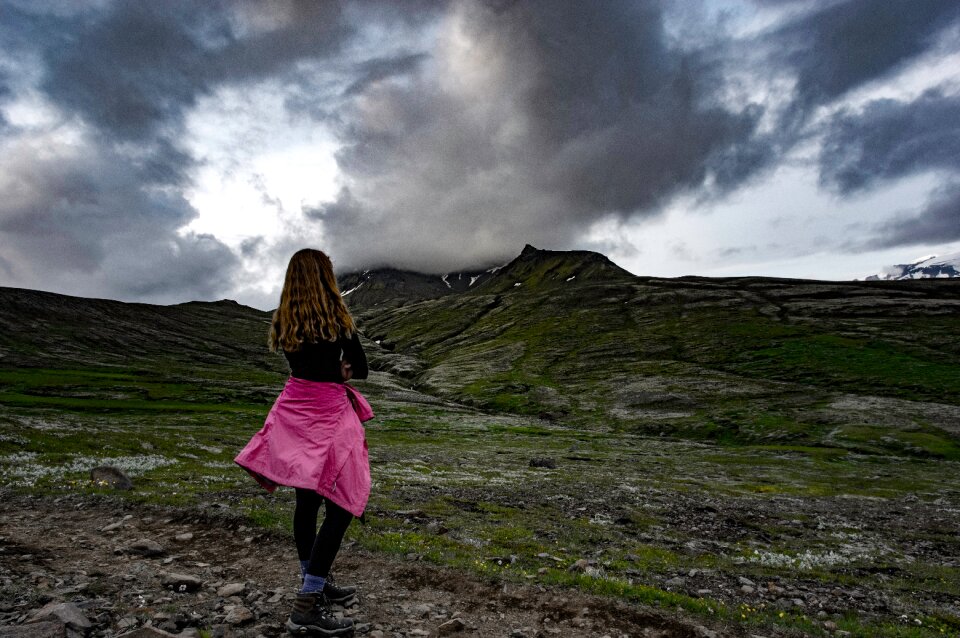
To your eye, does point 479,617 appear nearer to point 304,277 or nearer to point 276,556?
point 276,556

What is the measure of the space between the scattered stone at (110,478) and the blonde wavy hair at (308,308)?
15.7m

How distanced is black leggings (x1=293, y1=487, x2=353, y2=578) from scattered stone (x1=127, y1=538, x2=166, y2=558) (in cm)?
558

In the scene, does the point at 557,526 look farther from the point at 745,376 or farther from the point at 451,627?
the point at 745,376

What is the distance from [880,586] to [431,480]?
2119 cm

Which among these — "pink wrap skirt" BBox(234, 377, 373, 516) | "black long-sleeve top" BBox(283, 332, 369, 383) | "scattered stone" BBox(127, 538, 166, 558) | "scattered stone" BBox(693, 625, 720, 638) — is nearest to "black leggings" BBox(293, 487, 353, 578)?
"pink wrap skirt" BBox(234, 377, 373, 516)

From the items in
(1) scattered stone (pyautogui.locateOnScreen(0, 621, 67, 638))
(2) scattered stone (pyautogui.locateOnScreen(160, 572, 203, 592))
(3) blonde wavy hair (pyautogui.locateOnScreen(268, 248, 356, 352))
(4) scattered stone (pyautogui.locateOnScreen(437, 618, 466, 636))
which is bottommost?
(4) scattered stone (pyautogui.locateOnScreen(437, 618, 466, 636))

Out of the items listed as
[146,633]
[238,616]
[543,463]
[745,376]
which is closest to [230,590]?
[238,616]

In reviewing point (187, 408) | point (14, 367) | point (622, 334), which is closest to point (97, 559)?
point (187, 408)

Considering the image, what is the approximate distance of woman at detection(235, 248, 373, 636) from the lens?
7.70 m

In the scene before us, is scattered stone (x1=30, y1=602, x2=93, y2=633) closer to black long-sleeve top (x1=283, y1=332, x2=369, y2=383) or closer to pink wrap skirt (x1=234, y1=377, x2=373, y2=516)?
pink wrap skirt (x1=234, y1=377, x2=373, y2=516)

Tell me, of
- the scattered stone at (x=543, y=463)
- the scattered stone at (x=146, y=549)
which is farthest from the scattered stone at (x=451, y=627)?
the scattered stone at (x=543, y=463)

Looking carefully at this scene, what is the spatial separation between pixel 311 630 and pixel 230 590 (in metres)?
2.67

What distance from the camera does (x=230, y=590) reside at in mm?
9031

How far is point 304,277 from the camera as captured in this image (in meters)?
8.17
